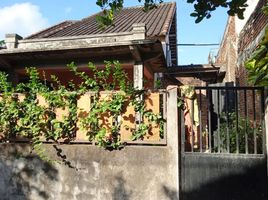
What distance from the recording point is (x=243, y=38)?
1012 cm

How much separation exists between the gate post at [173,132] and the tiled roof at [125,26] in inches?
258

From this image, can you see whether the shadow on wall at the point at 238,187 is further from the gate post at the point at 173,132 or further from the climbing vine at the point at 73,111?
the climbing vine at the point at 73,111

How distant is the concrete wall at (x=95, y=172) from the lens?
633 centimetres

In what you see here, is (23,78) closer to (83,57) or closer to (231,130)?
(83,57)

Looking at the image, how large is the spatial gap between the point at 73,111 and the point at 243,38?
5.68 m

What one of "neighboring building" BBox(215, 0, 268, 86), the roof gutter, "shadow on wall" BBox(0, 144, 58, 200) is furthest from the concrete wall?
the roof gutter

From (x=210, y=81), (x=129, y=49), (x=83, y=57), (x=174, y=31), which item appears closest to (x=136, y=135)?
(x=129, y=49)

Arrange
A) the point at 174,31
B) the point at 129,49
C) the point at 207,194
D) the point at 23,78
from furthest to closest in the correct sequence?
the point at 174,31 < the point at 23,78 < the point at 129,49 < the point at 207,194

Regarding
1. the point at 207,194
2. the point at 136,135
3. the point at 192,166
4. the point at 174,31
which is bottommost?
the point at 207,194

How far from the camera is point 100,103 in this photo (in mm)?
6738

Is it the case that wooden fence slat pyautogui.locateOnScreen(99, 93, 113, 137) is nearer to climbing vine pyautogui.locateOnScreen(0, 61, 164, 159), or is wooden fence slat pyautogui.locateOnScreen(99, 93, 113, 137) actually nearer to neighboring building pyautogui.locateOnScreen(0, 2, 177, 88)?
climbing vine pyautogui.locateOnScreen(0, 61, 164, 159)

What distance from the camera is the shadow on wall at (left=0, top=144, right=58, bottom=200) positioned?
6.66 meters

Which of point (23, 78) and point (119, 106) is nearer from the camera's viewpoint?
point (119, 106)

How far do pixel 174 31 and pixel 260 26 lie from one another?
1172 cm
